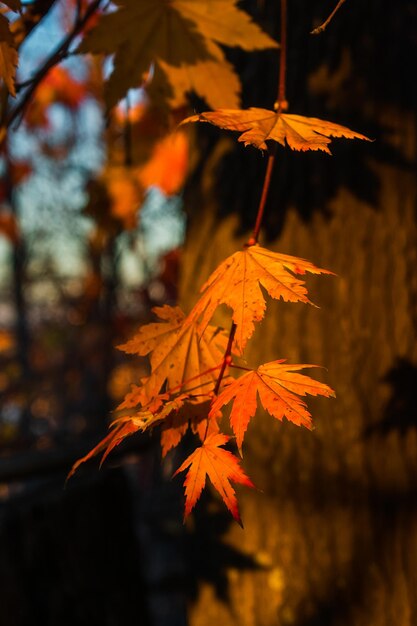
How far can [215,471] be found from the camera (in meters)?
0.67

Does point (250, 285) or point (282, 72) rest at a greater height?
point (282, 72)

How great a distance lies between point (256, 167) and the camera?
137cm

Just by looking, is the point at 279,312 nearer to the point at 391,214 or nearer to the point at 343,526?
the point at 391,214

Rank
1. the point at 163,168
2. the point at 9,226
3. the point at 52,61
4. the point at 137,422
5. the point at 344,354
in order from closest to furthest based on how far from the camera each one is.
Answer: the point at 137,422
the point at 52,61
the point at 344,354
the point at 163,168
the point at 9,226

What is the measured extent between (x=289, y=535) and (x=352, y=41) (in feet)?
3.61

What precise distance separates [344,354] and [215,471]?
617 mm

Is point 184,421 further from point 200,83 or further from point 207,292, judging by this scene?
point 200,83

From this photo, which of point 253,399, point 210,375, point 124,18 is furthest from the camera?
point 124,18

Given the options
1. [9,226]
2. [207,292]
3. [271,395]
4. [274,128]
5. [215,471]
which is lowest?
[215,471]

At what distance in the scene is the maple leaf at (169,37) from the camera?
3.32ft

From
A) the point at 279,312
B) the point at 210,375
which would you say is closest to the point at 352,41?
the point at 279,312

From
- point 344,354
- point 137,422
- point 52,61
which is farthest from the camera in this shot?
point 344,354

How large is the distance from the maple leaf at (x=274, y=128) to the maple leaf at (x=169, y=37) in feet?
1.13

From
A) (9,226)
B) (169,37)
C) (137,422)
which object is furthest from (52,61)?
(9,226)
